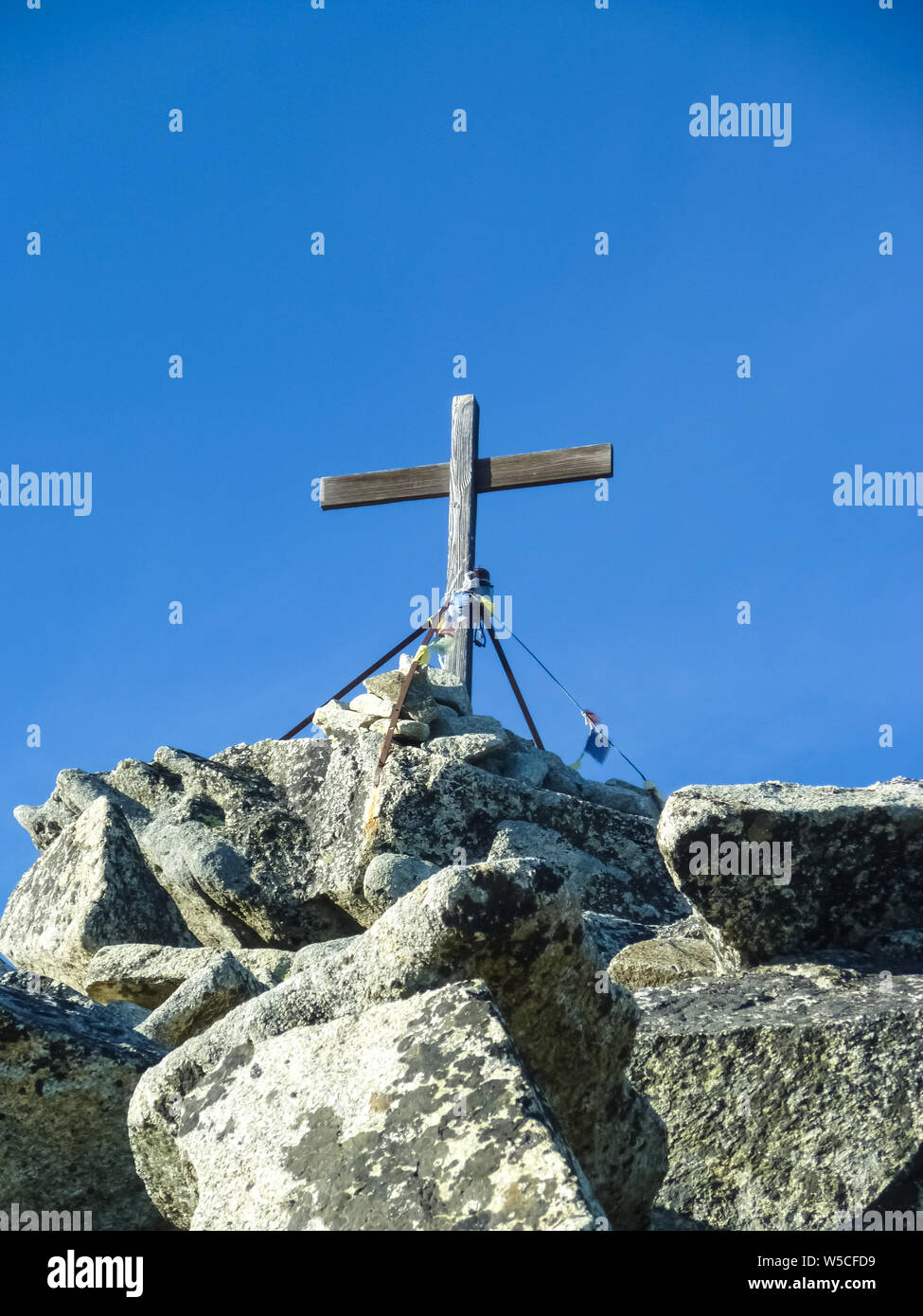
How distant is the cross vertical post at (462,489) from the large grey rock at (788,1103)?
10.7 m

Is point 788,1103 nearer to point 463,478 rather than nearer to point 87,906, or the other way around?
point 87,906

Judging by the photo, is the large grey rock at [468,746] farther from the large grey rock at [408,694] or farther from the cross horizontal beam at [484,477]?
the cross horizontal beam at [484,477]

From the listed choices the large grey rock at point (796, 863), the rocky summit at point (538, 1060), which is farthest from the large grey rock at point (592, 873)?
the large grey rock at point (796, 863)

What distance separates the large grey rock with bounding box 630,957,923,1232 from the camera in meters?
4.93

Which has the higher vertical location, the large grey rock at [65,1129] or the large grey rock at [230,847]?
the large grey rock at [230,847]

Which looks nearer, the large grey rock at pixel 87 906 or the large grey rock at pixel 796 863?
the large grey rock at pixel 796 863

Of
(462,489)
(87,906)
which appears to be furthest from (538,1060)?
(462,489)

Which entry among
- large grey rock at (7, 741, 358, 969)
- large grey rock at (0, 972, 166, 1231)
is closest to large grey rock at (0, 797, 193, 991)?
large grey rock at (7, 741, 358, 969)

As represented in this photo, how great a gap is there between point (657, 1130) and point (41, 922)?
6963mm

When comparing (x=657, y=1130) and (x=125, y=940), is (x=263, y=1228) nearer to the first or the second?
(x=657, y=1130)

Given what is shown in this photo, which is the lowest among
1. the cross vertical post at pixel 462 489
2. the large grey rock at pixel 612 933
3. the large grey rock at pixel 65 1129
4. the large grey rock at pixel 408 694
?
the large grey rock at pixel 65 1129

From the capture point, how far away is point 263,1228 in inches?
140

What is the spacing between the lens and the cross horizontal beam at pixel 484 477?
1608 cm
